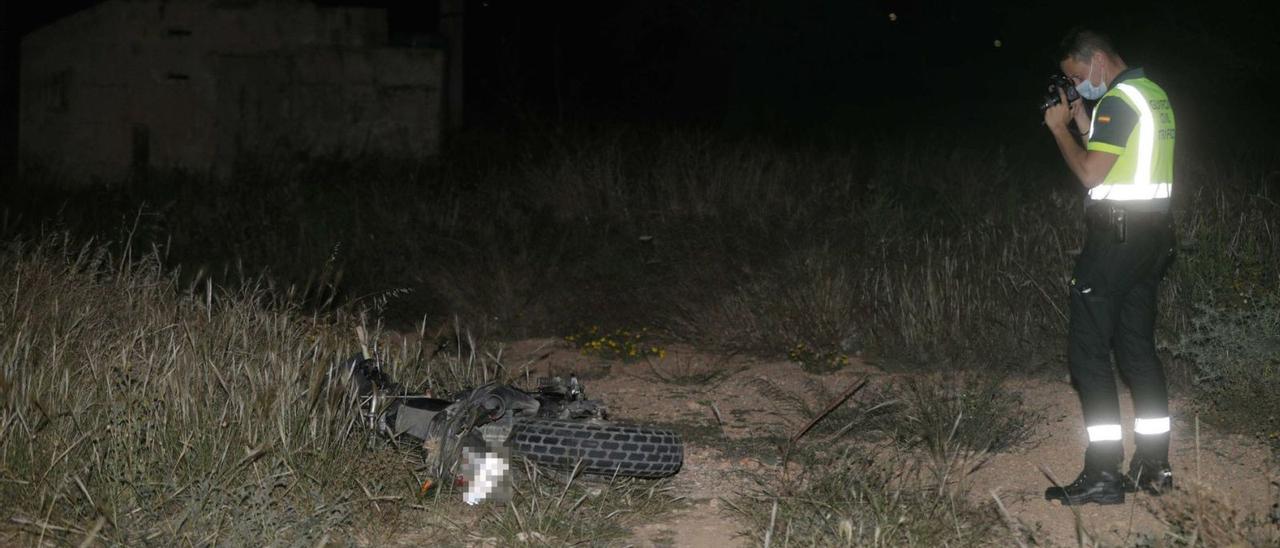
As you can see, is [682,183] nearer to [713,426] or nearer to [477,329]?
[477,329]

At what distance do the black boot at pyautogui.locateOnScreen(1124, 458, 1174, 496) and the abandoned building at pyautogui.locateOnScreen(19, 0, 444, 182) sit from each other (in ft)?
32.8

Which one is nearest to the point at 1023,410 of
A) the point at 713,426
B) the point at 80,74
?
the point at 713,426

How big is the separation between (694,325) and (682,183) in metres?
3.03

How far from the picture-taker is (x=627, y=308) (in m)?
8.98

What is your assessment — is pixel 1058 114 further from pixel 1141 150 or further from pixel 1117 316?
pixel 1117 316

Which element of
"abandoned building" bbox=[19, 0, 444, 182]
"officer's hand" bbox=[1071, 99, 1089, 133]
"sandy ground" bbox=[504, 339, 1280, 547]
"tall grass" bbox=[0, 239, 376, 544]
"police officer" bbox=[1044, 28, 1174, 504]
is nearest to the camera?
"tall grass" bbox=[0, 239, 376, 544]

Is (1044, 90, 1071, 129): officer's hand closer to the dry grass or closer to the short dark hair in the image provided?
the short dark hair

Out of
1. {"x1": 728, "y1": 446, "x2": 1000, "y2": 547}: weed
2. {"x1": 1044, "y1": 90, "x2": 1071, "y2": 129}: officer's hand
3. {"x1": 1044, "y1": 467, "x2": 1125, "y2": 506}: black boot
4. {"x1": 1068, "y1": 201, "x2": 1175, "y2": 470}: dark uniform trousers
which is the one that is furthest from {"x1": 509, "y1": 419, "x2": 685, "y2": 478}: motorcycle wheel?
{"x1": 1044, "y1": 90, "x2": 1071, "y2": 129}: officer's hand

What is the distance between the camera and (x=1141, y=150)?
5.00m

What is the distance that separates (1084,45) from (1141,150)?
0.47 metres

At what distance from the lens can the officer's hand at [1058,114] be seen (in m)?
5.10

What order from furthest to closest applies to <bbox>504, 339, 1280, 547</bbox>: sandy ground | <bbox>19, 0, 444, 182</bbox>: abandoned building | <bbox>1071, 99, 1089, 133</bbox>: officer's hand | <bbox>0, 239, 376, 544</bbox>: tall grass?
<bbox>19, 0, 444, 182</bbox>: abandoned building → <bbox>1071, 99, 1089, 133</bbox>: officer's hand → <bbox>504, 339, 1280, 547</bbox>: sandy ground → <bbox>0, 239, 376, 544</bbox>: tall grass

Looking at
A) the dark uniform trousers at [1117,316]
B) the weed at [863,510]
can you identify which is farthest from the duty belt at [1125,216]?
the weed at [863,510]

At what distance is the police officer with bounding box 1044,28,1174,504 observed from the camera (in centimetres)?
500
